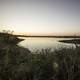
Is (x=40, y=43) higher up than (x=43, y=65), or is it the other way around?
(x=40, y=43)

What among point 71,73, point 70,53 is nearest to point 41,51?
point 70,53

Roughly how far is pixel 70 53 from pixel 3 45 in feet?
2.51

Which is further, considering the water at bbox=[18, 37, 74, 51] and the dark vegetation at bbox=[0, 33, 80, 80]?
the water at bbox=[18, 37, 74, 51]

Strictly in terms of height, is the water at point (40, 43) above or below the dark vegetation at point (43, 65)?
above

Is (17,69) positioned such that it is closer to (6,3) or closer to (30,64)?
(30,64)

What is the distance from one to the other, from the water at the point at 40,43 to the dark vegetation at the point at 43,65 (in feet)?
0.47

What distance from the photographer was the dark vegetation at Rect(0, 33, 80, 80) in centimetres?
154

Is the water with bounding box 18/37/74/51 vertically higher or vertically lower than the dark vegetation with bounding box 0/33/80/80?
higher

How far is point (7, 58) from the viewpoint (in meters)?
1.78

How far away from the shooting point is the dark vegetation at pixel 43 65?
1.54 m

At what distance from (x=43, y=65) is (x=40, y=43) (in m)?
0.46

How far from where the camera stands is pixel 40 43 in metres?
2.01

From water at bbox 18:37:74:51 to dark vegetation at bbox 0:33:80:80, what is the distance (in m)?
0.14

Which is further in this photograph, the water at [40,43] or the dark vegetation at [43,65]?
the water at [40,43]
